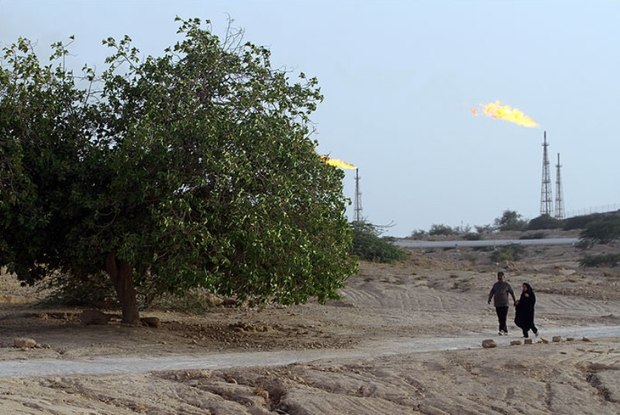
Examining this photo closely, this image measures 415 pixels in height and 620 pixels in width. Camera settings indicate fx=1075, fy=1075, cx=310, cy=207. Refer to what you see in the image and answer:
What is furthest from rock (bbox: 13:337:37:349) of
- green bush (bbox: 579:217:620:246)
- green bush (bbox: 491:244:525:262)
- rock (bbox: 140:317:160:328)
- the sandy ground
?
green bush (bbox: 579:217:620:246)

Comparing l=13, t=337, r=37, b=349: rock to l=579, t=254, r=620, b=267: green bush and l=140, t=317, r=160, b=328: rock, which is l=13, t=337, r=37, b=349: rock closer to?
l=140, t=317, r=160, b=328: rock

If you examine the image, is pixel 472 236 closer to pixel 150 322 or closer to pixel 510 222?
pixel 510 222

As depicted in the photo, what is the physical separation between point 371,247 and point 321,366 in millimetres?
32114

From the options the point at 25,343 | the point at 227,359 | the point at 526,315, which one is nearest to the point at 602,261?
the point at 526,315

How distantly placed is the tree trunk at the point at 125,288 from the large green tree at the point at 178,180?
3.6 inches

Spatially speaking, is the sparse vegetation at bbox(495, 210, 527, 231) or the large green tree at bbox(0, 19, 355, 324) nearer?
the large green tree at bbox(0, 19, 355, 324)

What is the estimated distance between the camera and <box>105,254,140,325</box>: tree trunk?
74.6 ft

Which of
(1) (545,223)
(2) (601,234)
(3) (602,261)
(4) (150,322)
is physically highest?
(1) (545,223)

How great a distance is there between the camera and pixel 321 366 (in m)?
16.9

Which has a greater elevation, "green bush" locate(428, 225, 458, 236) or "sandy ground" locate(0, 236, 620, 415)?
"green bush" locate(428, 225, 458, 236)

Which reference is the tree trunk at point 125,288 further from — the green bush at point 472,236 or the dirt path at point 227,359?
the green bush at point 472,236

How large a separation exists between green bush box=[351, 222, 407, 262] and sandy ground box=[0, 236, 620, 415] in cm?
1607

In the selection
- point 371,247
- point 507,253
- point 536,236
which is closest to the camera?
point 371,247

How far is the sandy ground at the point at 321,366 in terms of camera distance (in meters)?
14.3
